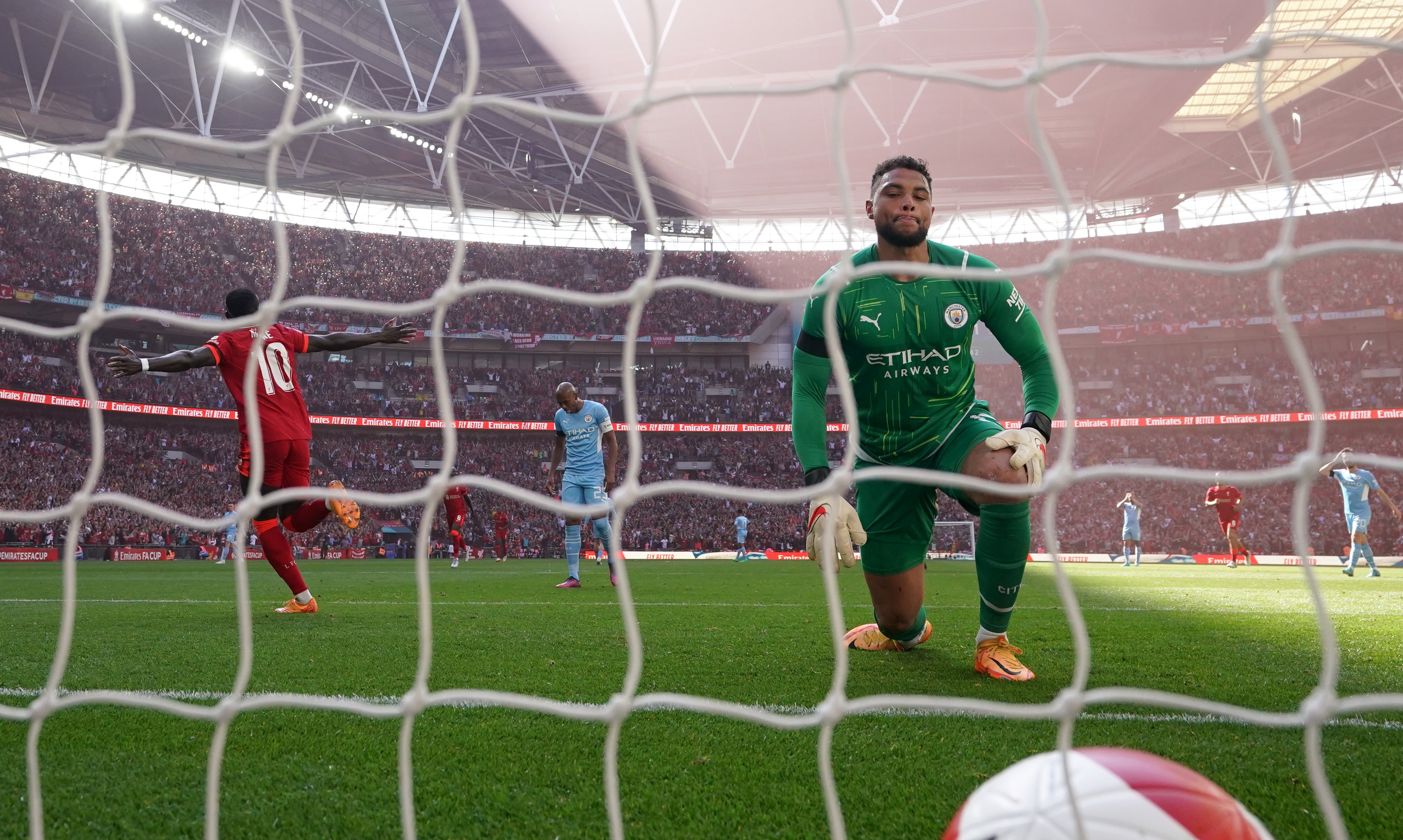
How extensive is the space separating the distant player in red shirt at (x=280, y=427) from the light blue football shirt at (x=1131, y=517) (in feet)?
51.5

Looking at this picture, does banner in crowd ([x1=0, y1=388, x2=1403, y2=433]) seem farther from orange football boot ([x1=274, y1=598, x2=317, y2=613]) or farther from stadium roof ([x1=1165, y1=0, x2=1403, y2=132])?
orange football boot ([x1=274, y1=598, x2=317, y2=613])

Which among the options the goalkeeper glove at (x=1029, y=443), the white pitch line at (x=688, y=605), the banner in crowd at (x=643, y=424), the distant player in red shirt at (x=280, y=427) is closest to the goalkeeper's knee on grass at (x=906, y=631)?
the goalkeeper glove at (x=1029, y=443)

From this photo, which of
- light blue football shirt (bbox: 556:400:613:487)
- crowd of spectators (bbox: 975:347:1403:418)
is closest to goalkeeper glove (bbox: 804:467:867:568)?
light blue football shirt (bbox: 556:400:613:487)

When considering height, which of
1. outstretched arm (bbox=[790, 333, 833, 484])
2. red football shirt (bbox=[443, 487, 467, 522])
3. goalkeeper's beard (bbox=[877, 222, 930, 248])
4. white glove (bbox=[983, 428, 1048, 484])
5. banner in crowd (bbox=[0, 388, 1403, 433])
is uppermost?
banner in crowd (bbox=[0, 388, 1403, 433])

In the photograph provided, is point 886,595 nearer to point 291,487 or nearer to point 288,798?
point 288,798

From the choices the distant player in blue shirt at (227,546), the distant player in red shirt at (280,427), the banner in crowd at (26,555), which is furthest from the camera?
the banner in crowd at (26,555)

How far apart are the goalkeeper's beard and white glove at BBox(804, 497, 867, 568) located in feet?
3.79

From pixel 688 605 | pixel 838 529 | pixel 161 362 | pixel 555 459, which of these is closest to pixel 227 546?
pixel 555 459

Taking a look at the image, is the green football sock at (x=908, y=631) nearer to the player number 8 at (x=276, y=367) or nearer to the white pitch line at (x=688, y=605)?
the white pitch line at (x=688, y=605)

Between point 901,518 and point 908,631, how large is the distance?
22.5 inches

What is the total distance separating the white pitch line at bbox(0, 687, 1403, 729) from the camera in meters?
2.42

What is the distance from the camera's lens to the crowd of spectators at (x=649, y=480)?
24.4 metres

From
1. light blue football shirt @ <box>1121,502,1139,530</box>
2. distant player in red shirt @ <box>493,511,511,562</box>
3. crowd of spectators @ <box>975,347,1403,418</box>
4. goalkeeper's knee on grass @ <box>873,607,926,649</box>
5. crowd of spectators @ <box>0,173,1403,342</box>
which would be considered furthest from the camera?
crowd of spectators @ <box>975,347,1403,418</box>

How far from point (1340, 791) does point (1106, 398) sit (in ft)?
111
